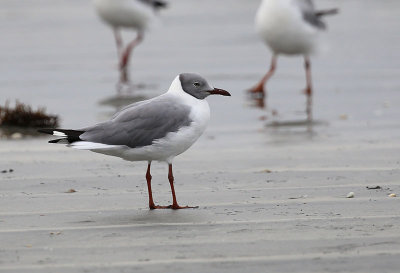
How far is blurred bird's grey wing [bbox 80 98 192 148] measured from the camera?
6.76 metres

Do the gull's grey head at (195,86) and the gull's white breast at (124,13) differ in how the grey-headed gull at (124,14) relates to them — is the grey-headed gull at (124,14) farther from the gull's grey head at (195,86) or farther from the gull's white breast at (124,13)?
the gull's grey head at (195,86)

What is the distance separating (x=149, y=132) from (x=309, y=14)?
7975 mm

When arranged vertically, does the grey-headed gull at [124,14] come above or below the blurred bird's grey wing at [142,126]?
above

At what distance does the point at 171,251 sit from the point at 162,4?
14297 mm

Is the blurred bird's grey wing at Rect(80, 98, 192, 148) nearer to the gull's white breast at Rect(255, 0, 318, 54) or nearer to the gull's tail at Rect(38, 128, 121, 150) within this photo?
the gull's tail at Rect(38, 128, 121, 150)

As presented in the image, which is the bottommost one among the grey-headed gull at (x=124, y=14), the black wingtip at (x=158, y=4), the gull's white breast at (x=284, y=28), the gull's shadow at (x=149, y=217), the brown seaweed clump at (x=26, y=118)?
the gull's shadow at (x=149, y=217)

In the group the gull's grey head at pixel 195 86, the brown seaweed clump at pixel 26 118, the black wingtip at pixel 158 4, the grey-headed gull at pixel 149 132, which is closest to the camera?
the grey-headed gull at pixel 149 132

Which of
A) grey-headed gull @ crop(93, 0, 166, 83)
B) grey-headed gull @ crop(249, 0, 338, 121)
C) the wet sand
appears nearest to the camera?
the wet sand

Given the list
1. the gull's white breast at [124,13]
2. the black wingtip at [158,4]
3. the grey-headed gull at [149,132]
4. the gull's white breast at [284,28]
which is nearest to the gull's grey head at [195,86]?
Result: the grey-headed gull at [149,132]

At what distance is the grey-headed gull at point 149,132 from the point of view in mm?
6738

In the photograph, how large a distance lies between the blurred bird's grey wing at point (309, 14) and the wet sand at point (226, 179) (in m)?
0.85

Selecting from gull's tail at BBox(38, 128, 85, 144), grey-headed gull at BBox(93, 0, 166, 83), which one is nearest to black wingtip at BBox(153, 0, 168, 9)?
grey-headed gull at BBox(93, 0, 166, 83)

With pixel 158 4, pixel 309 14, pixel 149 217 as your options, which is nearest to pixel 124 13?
pixel 158 4

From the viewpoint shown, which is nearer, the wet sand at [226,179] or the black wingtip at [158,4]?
the wet sand at [226,179]
